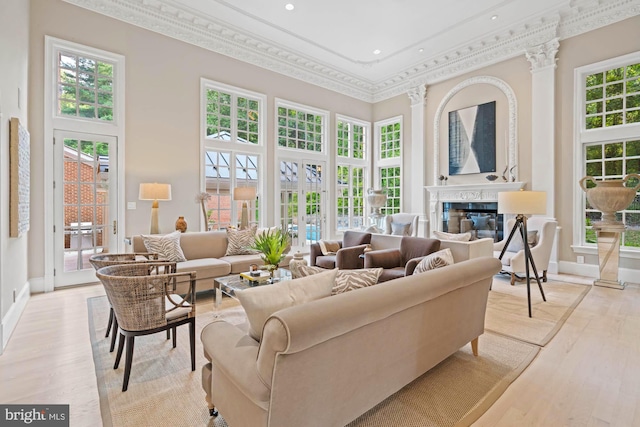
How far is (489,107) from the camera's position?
21.4 ft

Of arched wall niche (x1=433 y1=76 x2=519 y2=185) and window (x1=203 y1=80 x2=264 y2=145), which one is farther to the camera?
arched wall niche (x1=433 y1=76 x2=519 y2=185)

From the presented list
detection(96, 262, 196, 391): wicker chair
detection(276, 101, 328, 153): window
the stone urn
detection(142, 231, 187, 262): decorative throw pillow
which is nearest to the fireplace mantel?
the stone urn

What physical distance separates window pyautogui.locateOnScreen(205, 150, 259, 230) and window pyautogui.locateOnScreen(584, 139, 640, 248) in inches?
235

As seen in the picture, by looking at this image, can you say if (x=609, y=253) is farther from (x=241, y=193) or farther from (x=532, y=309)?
(x=241, y=193)

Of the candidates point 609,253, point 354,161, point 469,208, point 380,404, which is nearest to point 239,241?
point 380,404

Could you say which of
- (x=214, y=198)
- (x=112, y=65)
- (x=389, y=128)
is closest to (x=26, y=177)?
(x=112, y=65)

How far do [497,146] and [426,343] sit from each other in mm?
5718

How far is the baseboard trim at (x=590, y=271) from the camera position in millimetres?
4879

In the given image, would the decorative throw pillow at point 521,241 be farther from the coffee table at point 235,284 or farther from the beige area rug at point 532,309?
the coffee table at point 235,284

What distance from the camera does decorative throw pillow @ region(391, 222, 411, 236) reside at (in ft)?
22.7

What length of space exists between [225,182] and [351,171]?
11.9ft

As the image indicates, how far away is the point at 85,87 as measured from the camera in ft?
15.7

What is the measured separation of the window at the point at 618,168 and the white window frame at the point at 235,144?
227 inches

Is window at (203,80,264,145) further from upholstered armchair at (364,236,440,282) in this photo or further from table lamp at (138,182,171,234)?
upholstered armchair at (364,236,440,282)
